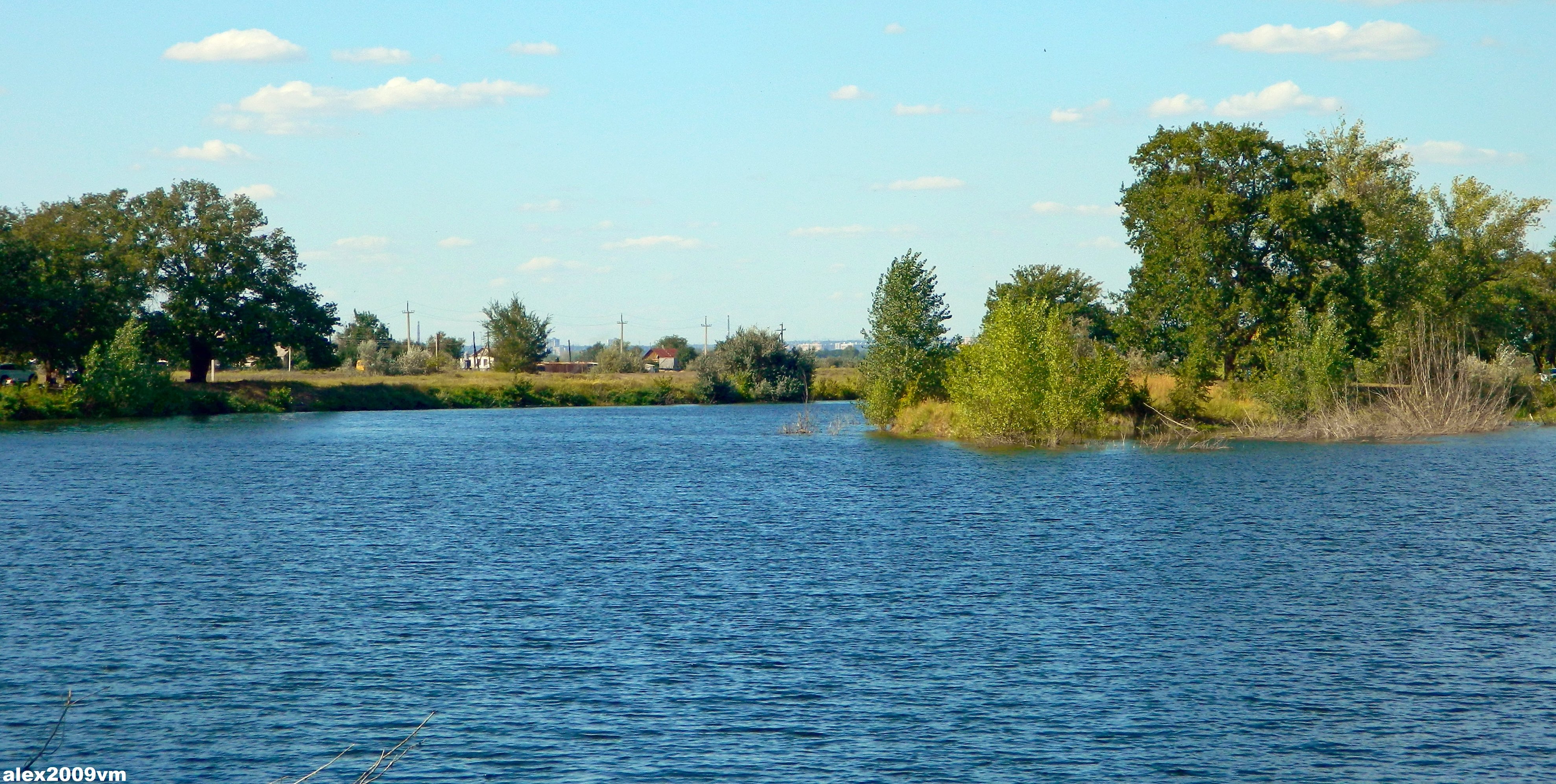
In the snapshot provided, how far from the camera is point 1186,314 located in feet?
222

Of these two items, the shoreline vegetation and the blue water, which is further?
the shoreline vegetation

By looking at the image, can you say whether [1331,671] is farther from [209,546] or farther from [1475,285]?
[1475,285]

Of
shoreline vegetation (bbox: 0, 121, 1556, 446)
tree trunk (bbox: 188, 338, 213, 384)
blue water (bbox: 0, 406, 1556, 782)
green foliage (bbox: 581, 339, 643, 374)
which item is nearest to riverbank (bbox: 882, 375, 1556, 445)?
shoreline vegetation (bbox: 0, 121, 1556, 446)

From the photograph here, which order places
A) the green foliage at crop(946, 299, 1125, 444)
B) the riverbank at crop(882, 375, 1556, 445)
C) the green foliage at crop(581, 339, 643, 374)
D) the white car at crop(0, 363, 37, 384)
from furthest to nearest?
the green foliage at crop(581, 339, 643, 374)
the white car at crop(0, 363, 37, 384)
the riverbank at crop(882, 375, 1556, 445)
the green foliage at crop(946, 299, 1125, 444)

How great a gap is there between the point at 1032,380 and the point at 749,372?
203ft

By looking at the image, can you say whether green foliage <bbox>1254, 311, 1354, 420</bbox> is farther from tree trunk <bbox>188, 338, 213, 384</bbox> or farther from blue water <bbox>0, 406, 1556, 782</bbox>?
tree trunk <bbox>188, 338, 213, 384</bbox>

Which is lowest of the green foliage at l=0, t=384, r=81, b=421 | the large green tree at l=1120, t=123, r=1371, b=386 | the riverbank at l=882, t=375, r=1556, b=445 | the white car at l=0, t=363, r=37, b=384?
the riverbank at l=882, t=375, r=1556, b=445

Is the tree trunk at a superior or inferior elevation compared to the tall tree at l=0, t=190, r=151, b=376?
inferior

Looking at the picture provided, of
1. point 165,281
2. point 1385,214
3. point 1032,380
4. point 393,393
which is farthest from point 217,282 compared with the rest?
point 1385,214

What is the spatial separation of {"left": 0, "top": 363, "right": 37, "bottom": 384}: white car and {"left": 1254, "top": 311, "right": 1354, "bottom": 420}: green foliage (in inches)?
3144

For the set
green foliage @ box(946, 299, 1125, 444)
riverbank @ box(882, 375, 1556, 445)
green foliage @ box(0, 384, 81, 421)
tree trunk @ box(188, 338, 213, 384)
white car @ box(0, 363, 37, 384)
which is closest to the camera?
green foliage @ box(946, 299, 1125, 444)

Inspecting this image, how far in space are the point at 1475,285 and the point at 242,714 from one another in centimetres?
9200

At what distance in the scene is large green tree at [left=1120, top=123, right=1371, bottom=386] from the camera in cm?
6631

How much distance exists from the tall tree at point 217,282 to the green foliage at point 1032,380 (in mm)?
57496
